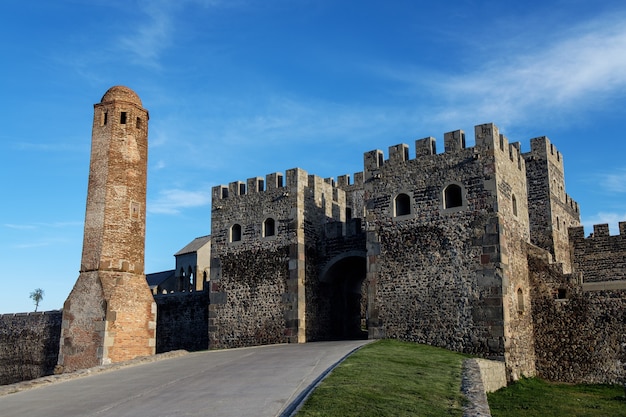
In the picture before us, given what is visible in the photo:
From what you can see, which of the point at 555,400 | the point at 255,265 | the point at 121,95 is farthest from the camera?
the point at 121,95

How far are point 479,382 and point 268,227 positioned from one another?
14.2 metres

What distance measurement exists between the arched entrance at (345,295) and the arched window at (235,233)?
14.2 ft

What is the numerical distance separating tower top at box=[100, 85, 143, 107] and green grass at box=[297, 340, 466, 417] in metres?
16.3

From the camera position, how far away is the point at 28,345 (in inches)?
1326

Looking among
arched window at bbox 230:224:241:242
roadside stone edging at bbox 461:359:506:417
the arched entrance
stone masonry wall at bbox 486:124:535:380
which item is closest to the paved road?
roadside stone edging at bbox 461:359:506:417

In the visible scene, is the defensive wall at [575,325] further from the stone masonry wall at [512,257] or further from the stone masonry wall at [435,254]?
the stone masonry wall at [435,254]

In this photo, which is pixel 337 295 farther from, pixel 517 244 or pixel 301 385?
pixel 301 385

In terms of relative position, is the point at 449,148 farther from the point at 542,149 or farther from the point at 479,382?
the point at 479,382

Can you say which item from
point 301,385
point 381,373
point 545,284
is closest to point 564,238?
point 545,284

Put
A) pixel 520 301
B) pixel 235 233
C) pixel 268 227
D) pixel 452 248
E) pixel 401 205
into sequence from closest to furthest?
1. pixel 452 248
2. pixel 520 301
3. pixel 401 205
4. pixel 268 227
5. pixel 235 233

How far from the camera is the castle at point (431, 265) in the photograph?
21.5 m

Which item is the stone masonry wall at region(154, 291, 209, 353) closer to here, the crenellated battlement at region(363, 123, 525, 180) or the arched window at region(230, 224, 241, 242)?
the arched window at region(230, 224, 241, 242)

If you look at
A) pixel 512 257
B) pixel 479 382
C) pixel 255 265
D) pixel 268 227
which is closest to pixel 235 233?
pixel 268 227

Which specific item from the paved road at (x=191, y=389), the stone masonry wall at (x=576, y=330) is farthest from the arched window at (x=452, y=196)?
the paved road at (x=191, y=389)
